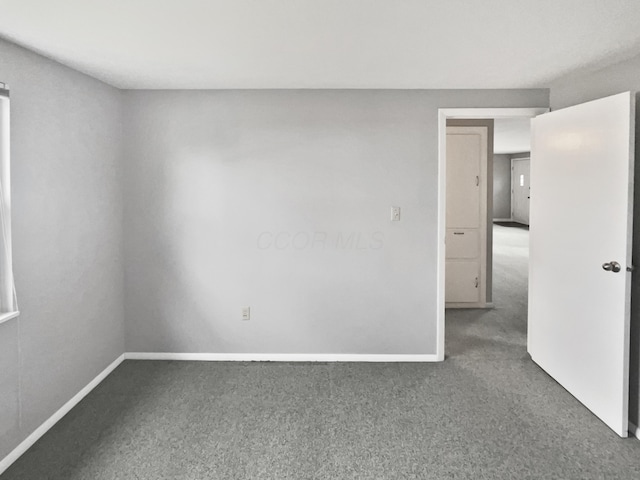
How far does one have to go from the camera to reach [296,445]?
101 inches

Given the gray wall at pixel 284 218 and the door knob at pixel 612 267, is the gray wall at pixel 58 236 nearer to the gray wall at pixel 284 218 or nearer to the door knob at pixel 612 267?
the gray wall at pixel 284 218

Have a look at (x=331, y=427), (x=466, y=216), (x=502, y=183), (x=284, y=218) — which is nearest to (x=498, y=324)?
(x=466, y=216)

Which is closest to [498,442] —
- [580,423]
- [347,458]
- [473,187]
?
[580,423]

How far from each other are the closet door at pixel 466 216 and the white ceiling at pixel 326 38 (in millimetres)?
1944

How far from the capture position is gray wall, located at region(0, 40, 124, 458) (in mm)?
2488

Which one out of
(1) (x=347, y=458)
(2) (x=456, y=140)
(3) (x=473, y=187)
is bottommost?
(1) (x=347, y=458)

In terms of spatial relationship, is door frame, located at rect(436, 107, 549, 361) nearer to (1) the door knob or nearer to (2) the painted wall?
(1) the door knob

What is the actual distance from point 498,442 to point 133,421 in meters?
2.20

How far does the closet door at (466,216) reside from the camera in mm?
5312

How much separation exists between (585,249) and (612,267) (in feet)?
0.93

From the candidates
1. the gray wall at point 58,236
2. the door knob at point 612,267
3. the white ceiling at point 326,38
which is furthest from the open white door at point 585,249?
the gray wall at point 58,236

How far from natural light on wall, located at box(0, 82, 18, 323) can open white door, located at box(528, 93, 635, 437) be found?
3.42 meters

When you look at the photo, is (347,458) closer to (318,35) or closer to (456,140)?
(318,35)

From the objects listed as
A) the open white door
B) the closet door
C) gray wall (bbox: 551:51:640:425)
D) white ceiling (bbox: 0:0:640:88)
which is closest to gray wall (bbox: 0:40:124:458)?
white ceiling (bbox: 0:0:640:88)
